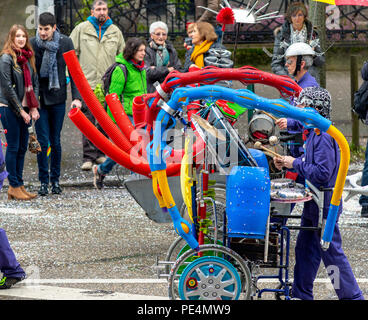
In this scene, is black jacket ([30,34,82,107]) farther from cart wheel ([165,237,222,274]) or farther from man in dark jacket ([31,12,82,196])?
cart wheel ([165,237,222,274])

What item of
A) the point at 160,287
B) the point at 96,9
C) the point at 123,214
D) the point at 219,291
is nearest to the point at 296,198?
the point at 219,291

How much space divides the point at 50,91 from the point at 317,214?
5523 mm

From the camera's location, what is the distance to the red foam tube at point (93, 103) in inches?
304

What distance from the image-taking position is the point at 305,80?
25.2ft

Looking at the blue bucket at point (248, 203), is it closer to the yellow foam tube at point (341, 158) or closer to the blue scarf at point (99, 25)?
the yellow foam tube at point (341, 158)

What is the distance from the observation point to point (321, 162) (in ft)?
19.4

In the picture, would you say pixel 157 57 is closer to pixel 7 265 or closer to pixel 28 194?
pixel 28 194

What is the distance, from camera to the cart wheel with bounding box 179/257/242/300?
570cm

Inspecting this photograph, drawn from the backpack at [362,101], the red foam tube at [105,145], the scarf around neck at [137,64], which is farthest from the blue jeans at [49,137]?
the backpack at [362,101]

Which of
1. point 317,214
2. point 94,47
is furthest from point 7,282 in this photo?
point 94,47

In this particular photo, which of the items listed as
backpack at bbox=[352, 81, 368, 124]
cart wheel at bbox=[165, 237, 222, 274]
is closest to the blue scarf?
backpack at bbox=[352, 81, 368, 124]

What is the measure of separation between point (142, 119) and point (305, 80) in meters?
1.44

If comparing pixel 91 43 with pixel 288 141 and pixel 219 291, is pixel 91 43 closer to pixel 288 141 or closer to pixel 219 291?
pixel 288 141

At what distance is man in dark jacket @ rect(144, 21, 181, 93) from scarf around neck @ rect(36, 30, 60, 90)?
1132 millimetres
